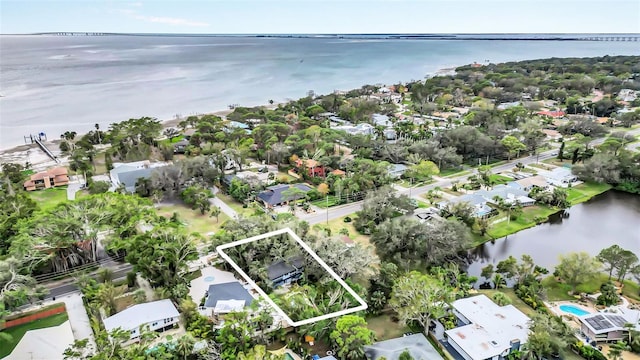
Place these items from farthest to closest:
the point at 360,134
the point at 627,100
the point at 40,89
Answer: the point at 40,89, the point at 627,100, the point at 360,134

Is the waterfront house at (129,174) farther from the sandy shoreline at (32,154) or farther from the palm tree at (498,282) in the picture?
the palm tree at (498,282)

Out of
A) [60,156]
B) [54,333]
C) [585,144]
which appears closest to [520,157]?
[585,144]

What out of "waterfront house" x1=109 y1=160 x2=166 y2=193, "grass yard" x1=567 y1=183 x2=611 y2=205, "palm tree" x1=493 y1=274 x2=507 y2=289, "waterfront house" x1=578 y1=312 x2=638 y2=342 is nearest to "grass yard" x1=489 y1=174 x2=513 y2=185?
"grass yard" x1=567 y1=183 x2=611 y2=205

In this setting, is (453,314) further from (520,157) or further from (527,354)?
(520,157)

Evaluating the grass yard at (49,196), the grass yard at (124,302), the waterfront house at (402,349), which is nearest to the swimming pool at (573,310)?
the waterfront house at (402,349)

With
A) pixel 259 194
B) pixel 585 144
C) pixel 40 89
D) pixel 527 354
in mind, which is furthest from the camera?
pixel 40 89

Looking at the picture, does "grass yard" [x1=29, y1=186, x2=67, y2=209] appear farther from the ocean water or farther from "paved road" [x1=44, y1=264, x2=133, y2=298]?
the ocean water

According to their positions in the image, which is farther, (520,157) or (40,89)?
(40,89)
